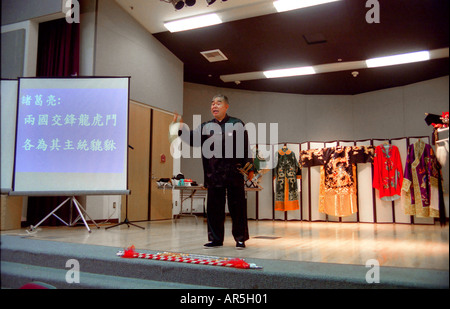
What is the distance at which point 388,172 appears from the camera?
689 cm

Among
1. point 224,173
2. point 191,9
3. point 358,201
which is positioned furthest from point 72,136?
point 358,201

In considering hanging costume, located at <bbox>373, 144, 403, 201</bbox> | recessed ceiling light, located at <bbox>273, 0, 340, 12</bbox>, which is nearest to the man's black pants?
recessed ceiling light, located at <bbox>273, 0, 340, 12</bbox>

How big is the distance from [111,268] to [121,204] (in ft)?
11.3

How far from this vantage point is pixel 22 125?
4.38 meters

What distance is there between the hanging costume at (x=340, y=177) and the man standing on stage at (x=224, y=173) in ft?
14.9

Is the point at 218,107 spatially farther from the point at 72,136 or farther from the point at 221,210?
the point at 72,136

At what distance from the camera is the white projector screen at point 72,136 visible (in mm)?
4344

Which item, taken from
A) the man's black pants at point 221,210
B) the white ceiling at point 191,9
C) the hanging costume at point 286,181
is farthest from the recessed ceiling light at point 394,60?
the man's black pants at point 221,210

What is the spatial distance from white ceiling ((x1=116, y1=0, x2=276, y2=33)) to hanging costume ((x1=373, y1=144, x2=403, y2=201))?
348cm

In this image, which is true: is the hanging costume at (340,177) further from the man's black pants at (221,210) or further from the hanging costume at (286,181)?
the man's black pants at (221,210)

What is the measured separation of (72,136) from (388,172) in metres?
5.50

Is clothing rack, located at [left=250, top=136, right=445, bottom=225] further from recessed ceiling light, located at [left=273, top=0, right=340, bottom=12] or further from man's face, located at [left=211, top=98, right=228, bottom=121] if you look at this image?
man's face, located at [left=211, top=98, right=228, bottom=121]
